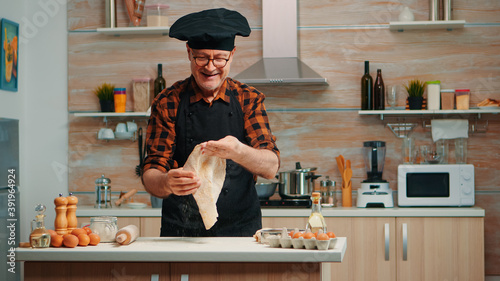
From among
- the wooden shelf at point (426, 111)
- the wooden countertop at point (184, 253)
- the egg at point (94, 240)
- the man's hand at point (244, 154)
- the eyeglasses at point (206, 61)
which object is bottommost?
the wooden countertop at point (184, 253)

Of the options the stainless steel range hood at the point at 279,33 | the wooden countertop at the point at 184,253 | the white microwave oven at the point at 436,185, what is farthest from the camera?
the stainless steel range hood at the point at 279,33

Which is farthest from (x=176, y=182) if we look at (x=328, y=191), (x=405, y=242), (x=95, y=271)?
(x=328, y=191)

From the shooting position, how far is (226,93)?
2293 mm

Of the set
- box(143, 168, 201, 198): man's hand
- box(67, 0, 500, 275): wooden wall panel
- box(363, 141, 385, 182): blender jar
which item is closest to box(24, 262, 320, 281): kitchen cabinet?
box(143, 168, 201, 198): man's hand

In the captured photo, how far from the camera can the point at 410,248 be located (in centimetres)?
381

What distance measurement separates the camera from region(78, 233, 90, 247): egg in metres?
2.01

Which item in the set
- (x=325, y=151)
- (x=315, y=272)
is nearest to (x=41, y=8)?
(x=325, y=151)

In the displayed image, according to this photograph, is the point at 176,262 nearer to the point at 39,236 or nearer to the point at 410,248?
the point at 39,236

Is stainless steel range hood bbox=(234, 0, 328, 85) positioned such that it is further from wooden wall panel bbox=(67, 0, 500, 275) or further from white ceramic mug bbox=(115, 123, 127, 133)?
white ceramic mug bbox=(115, 123, 127, 133)

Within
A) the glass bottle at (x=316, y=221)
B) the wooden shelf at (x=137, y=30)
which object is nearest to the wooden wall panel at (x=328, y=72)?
the wooden shelf at (x=137, y=30)

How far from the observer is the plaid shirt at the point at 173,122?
2.19m

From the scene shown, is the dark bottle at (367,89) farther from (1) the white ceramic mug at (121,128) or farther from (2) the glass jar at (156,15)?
(1) the white ceramic mug at (121,128)

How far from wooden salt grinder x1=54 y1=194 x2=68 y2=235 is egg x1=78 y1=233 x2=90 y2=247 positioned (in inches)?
3.7

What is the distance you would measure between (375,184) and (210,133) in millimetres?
1983
